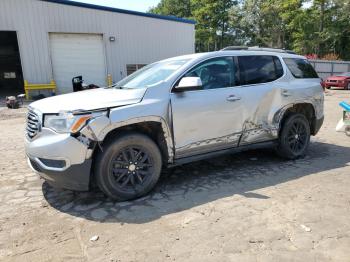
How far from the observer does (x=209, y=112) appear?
447 cm

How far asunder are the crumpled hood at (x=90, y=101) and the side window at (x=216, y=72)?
856 millimetres

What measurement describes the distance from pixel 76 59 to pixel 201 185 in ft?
49.0

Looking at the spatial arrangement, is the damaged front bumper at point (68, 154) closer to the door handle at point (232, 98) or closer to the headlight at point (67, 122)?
the headlight at point (67, 122)

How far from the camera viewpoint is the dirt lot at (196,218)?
2.95 m

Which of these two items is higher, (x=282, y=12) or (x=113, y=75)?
(x=282, y=12)

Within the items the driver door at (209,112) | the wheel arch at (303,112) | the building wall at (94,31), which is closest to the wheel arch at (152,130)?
the driver door at (209,112)

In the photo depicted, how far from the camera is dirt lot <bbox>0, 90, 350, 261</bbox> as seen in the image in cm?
295

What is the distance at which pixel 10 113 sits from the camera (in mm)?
12195

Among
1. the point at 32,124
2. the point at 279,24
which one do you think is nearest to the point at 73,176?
the point at 32,124

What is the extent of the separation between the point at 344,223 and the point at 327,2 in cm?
4297

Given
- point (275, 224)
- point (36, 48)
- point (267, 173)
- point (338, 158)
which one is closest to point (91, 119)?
point (275, 224)

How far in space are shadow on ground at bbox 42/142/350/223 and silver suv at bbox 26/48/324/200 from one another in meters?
0.23

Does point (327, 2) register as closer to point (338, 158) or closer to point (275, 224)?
point (338, 158)

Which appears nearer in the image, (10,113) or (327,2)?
(10,113)
